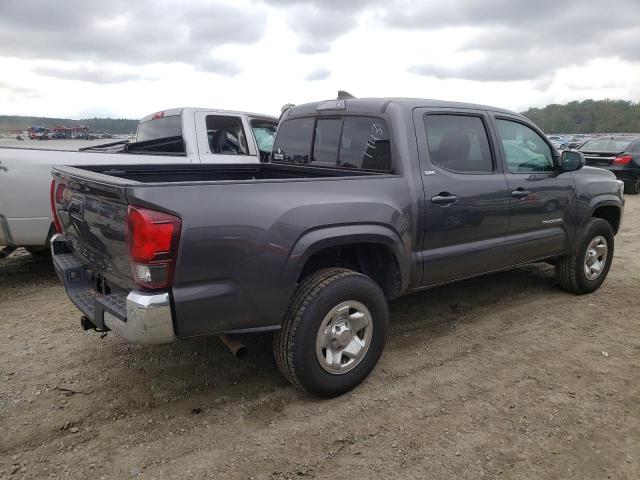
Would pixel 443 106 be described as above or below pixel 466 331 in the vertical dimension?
above

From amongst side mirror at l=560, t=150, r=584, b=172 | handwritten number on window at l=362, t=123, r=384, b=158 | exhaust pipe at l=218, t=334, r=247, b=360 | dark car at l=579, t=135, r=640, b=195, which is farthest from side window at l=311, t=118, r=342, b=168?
dark car at l=579, t=135, r=640, b=195

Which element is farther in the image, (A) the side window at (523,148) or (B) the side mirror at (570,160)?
(B) the side mirror at (570,160)

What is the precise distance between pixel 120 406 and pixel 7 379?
0.93 metres

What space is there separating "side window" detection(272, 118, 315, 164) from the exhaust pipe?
6.05 ft

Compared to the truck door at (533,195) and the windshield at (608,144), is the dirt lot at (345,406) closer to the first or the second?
the truck door at (533,195)

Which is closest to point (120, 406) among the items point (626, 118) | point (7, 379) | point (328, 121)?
point (7, 379)

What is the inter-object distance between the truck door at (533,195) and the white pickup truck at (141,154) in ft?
9.92

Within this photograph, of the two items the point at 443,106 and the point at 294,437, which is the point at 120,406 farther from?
the point at 443,106

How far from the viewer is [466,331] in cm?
406

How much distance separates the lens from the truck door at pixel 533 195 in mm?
4066

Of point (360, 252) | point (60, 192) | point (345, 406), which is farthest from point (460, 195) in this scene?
point (60, 192)

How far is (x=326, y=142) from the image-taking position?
3936mm

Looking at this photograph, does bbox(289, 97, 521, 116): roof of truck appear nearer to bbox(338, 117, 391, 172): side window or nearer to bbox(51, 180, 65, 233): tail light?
bbox(338, 117, 391, 172): side window

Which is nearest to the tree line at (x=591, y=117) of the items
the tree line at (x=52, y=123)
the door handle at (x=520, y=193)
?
the tree line at (x=52, y=123)
